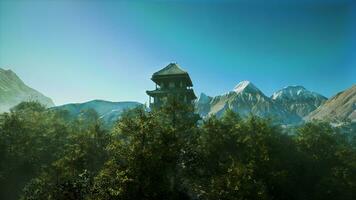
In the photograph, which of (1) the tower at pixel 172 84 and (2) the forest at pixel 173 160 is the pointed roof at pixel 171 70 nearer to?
(1) the tower at pixel 172 84

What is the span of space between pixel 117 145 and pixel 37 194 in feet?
27.4

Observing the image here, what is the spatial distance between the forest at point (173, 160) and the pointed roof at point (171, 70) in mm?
15306

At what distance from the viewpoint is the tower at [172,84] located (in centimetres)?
4821

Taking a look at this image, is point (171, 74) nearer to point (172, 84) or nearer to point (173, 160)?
point (172, 84)

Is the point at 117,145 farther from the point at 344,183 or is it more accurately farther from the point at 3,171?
the point at 344,183

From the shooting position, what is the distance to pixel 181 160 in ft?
92.2

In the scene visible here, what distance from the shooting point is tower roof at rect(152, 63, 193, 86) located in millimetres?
48344

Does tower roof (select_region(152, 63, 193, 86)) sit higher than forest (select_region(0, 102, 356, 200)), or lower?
higher

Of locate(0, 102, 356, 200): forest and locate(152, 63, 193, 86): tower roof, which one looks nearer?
locate(0, 102, 356, 200): forest

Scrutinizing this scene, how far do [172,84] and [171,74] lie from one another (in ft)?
6.63

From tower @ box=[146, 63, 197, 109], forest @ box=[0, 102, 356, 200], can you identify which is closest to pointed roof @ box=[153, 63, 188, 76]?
tower @ box=[146, 63, 197, 109]

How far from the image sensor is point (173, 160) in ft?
80.8

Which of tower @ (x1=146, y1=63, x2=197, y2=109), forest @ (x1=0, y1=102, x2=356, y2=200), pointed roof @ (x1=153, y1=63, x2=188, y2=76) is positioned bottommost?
forest @ (x1=0, y1=102, x2=356, y2=200)

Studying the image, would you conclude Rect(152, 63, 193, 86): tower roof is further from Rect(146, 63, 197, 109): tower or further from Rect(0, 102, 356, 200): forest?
Rect(0, 102, 356, 200): forest
